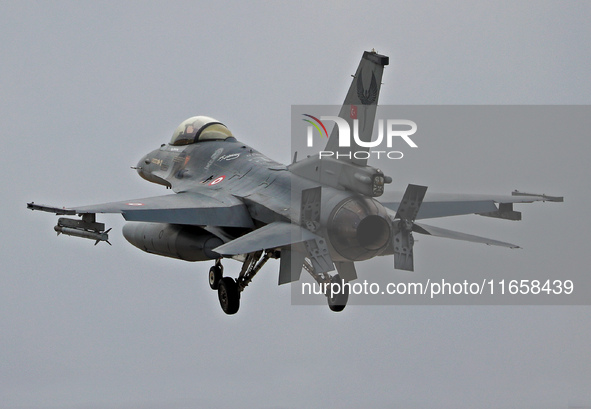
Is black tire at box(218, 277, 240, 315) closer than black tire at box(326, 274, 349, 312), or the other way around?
black tire at box(326, 274, 349, 312)

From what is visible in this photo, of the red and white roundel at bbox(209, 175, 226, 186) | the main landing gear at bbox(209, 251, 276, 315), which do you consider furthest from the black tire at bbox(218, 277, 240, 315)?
the red and white roundel at bbox(209, 175, 226, 186)

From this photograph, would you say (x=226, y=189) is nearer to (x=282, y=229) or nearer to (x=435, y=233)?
(x=282, y=229)

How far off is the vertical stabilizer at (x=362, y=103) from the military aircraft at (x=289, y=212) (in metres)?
0.02

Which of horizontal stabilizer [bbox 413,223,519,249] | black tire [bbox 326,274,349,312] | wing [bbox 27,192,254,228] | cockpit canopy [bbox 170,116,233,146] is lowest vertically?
black tire [bbox 326,274,349,312]

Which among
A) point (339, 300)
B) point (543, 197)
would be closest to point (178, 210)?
point (339, 300)

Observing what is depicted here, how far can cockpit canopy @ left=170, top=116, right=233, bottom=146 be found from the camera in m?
35.9

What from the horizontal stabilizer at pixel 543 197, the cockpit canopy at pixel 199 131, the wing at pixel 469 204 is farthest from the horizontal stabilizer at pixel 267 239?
Answer: the horizontal stabilizer at pixel 543 197

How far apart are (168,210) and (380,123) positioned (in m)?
5.50

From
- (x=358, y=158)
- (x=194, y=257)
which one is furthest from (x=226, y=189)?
(x=358, y=158)

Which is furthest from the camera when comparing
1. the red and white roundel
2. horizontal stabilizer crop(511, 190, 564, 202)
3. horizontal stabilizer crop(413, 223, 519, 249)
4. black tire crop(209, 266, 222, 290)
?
horizontal stabilizer crop(511, 190, 564, 202)

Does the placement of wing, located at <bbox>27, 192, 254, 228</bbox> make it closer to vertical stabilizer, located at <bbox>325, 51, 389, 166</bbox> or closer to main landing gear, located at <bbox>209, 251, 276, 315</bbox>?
main landing gear, located at <bbox>209, 251, 276, 315</bbox>

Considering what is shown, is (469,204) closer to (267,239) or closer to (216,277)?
(267,239)

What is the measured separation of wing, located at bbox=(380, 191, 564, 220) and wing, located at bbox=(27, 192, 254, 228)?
361 cm

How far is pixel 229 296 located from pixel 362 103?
18.9ft
